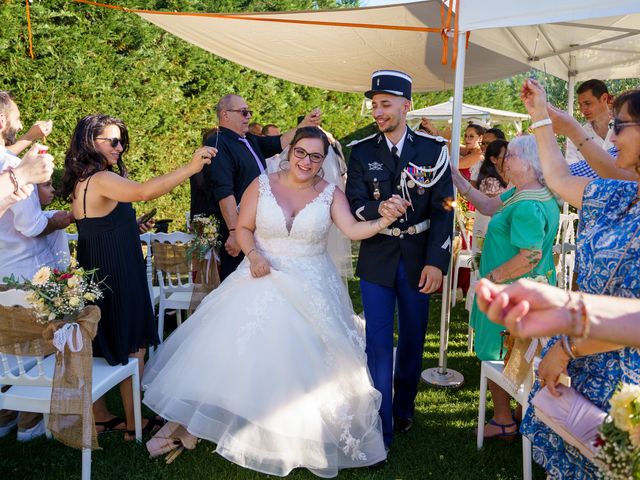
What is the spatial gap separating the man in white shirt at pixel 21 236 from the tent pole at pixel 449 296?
2816 mm

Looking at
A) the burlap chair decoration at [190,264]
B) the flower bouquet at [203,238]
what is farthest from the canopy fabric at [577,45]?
the burlap chair decoration at [190,264]

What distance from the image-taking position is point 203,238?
4.45 metres

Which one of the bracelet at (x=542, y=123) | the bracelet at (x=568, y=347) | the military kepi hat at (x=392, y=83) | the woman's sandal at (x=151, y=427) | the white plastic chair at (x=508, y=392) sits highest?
the military kepi hat at (x=392, y=83)

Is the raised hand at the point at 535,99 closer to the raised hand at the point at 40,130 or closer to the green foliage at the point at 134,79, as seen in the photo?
the raised hand at the point at 40,130

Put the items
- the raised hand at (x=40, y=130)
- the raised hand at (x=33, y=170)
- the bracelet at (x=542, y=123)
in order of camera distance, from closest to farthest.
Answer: the bracelet at (x=542, y=123) → the raised hand at (x=33, y=170) → the raised hand at (x=40, y=130)

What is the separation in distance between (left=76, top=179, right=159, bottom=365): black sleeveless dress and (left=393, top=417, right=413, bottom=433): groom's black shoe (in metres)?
1.90

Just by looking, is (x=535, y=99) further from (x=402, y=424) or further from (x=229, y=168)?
(x=229, y=168)

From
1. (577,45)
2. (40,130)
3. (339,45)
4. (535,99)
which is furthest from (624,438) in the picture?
(577,45)

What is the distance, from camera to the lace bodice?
344 centimetres

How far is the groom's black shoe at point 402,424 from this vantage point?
12.4ft

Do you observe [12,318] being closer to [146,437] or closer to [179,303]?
[146,437]

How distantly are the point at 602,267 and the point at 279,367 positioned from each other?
5.96 ft

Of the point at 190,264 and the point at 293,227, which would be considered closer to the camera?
the point at 293,227

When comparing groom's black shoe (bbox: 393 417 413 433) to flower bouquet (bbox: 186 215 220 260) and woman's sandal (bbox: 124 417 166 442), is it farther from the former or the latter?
flower bouquet (bbox: 186 215 220 260)
